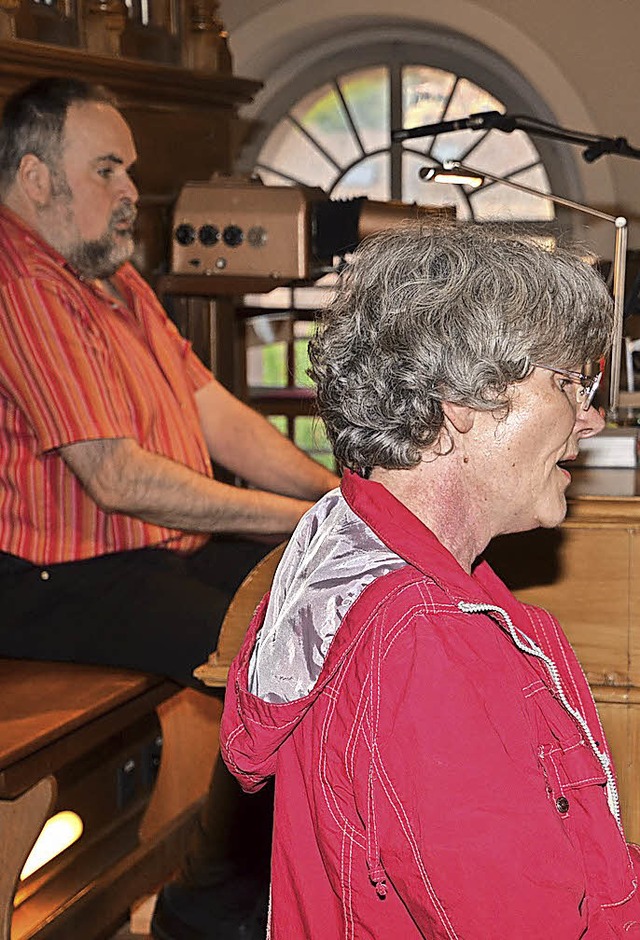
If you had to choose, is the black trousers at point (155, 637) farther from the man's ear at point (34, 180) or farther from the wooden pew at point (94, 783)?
the man's ear at point (34, 180)

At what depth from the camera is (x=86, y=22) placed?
372 cm

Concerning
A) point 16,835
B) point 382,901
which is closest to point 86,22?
point 16,835

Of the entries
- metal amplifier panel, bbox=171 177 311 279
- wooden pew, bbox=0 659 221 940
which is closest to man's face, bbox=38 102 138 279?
metal amplifier panel, bbox=171 177 311 279

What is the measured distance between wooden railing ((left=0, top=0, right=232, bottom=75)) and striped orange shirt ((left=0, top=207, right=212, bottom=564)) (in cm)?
78

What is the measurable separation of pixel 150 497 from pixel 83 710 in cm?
52

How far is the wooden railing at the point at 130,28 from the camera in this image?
3.51 metres

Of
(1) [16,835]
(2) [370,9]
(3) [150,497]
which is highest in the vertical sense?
(2) [370,9]

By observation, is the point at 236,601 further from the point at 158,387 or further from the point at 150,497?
the point at 158,387

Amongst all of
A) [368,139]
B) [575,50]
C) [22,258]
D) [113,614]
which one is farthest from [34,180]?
[368,139]

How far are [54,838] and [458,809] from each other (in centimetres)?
174

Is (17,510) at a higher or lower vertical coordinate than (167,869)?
higher

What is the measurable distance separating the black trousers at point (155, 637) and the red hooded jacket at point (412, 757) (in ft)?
3.94

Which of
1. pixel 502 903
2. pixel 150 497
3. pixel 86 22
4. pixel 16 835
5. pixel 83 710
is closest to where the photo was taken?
pixel 502 903

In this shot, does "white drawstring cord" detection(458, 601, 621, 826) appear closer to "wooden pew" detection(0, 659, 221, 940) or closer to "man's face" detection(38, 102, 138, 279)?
"wooden pew" detection(0, 659, 221, 940)
